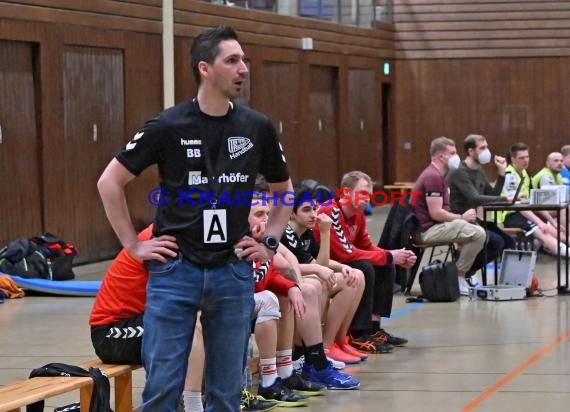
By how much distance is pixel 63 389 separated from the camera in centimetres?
460

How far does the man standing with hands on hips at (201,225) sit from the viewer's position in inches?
149

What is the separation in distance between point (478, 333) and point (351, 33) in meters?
13.4

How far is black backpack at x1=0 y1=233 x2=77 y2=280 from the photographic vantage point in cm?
1067

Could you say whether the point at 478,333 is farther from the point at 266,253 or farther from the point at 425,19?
the point at 425,19

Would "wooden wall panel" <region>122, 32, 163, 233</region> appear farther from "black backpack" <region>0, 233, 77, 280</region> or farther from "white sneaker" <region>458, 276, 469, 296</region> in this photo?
"white sneaker" <region>458, 276, 469, 296</region>

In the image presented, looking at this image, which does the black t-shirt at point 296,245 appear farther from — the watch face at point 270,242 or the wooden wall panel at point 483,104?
the wooden wall panel at point 483,104

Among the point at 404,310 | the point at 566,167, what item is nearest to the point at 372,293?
the point at 404,310

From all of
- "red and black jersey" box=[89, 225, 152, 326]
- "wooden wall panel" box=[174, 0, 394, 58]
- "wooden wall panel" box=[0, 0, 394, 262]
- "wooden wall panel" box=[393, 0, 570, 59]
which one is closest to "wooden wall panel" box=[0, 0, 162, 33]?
"wooden wall panel" box=[0, 0, 394, 262]

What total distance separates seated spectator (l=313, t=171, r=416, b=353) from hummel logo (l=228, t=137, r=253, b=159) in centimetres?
328

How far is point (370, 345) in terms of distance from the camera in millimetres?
7402

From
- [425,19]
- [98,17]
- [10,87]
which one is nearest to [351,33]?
[425,19]

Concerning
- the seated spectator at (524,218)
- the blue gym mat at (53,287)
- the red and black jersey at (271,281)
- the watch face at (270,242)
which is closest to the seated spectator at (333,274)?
the red and black jersey at (271,281)

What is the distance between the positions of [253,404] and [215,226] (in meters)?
2.14

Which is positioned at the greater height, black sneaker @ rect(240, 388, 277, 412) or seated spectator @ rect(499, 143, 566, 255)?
seated spectator @ rect(499, 143, 566, 255)
